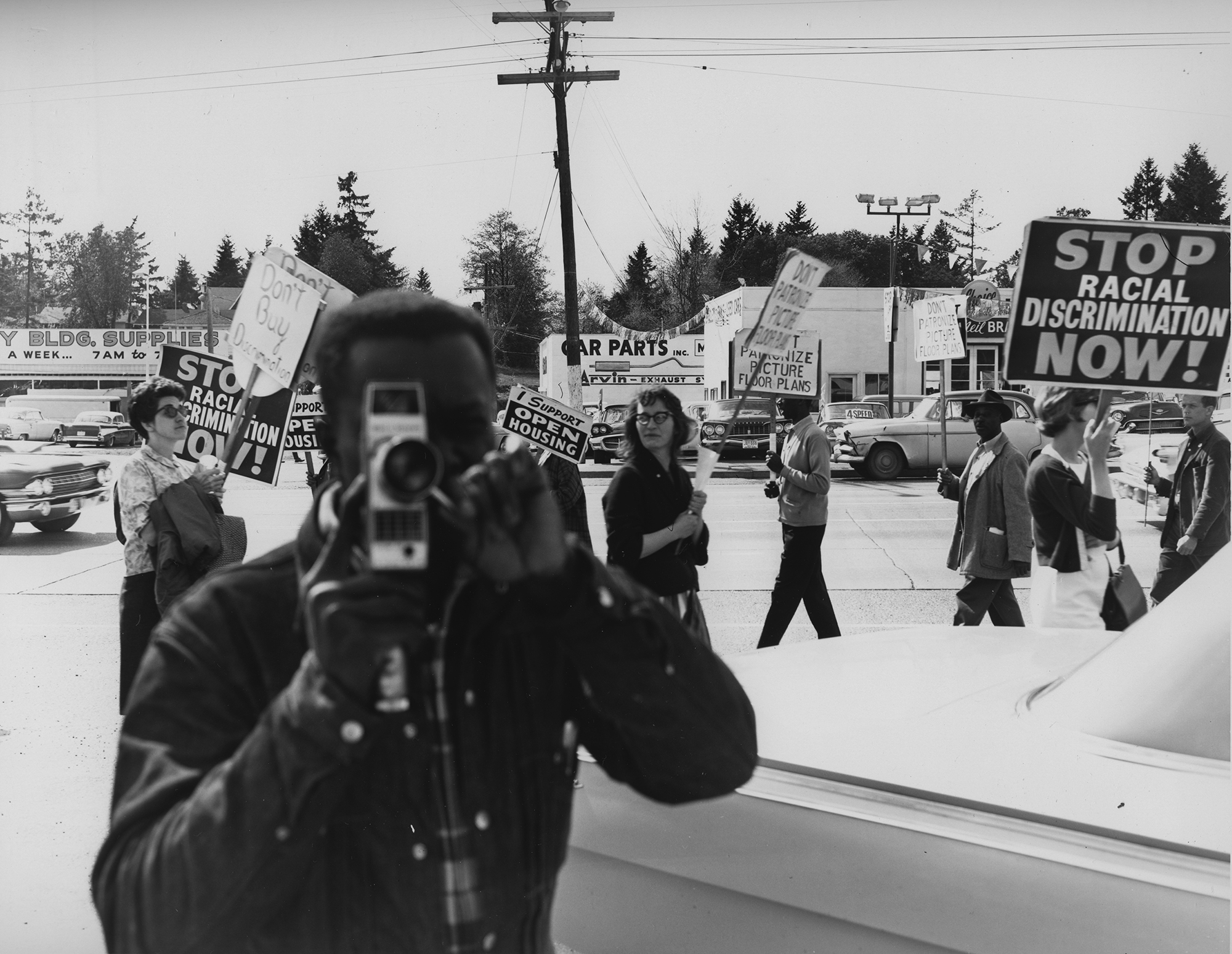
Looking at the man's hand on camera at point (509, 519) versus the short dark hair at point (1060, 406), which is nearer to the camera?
the man's hand on camera at point (509, 519)

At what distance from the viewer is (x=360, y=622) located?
0.88m

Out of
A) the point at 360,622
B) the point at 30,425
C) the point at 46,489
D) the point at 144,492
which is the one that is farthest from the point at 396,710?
the point at 30,425

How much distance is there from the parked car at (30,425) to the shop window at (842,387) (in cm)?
2366

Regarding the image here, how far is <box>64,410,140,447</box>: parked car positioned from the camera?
115 feet

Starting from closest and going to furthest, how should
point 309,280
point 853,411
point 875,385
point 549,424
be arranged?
point 309,280, point 549,424, point 853,411, point 875,385

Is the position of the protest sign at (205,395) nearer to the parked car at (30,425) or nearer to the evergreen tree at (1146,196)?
the evergreen tree at (1146,196)

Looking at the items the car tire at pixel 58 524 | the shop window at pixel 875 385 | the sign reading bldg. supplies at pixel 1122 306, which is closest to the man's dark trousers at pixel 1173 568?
the sign reading bldg. supplies at pixel 1122 306

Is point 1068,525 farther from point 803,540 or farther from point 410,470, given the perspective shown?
point 410,470

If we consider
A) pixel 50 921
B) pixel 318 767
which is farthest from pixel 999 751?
pixel 50 921

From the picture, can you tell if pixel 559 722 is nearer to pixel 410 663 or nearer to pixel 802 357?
pixel 410 663

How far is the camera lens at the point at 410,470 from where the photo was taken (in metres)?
0.88

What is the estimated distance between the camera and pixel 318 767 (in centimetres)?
94

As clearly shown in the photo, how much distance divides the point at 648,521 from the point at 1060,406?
6.32ft

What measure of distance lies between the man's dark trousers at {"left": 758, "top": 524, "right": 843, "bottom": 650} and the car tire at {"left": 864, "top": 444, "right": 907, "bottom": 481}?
1428 centimetres
